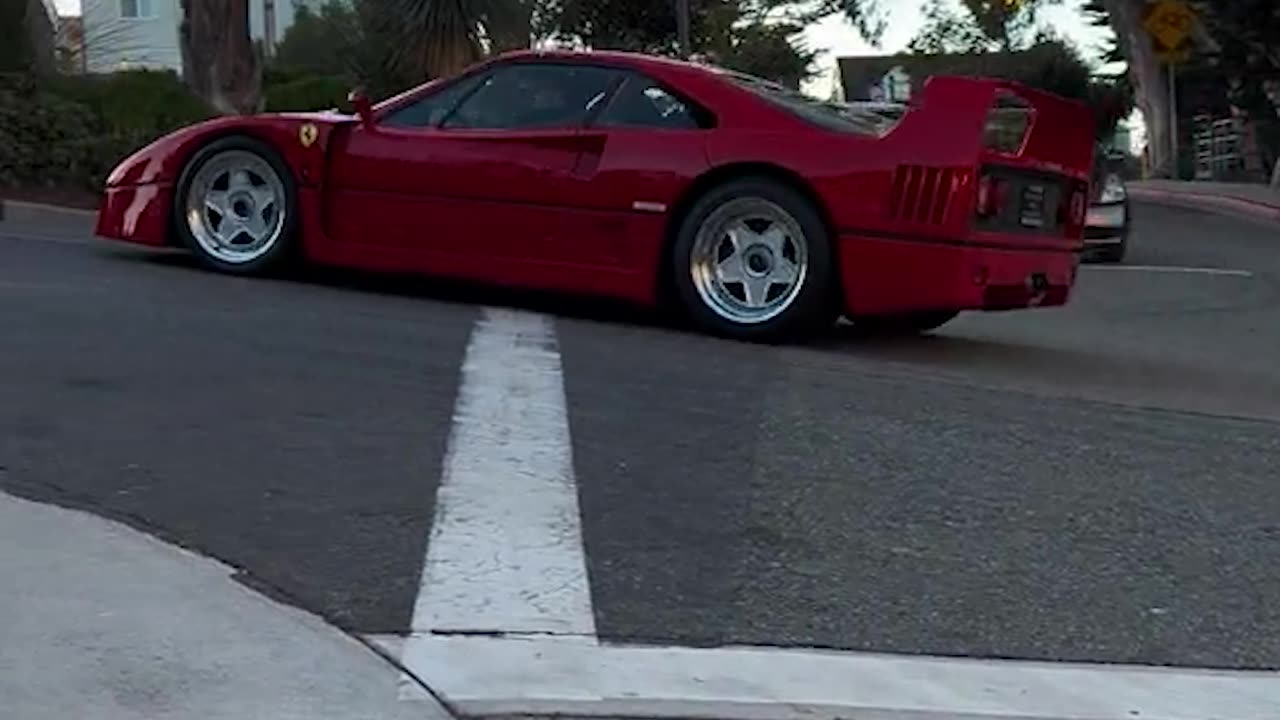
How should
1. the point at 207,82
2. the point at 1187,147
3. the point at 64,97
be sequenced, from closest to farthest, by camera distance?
the point at 64,97
the point at 207,82
the point at 1187,147

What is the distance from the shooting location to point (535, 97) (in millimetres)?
9812

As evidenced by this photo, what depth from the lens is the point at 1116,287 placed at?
14648 millimetres

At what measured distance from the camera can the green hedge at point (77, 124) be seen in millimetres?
15156

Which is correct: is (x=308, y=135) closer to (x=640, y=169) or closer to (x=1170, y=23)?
(x=640, y=169)

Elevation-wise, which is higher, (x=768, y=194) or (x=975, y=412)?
(x=768, y=194)

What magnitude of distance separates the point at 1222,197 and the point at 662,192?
67.2 feet

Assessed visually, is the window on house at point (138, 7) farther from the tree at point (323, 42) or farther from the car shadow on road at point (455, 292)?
the car shadow on road at point (455, 292)

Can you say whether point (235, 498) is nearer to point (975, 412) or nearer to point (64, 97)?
point (975, 412)

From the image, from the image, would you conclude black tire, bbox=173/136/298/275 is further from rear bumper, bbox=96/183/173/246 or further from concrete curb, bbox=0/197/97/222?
concrete curb, bbox=0/197/97/222

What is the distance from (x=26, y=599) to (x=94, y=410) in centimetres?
206

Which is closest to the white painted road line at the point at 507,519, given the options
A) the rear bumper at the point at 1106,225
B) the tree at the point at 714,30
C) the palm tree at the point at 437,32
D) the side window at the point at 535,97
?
the side window at the point at 535,97

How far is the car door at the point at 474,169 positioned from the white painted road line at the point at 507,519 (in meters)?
1.71

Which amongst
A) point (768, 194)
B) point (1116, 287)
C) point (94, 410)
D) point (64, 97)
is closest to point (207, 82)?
point (64, 97)

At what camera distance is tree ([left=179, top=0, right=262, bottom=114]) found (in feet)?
57.1
